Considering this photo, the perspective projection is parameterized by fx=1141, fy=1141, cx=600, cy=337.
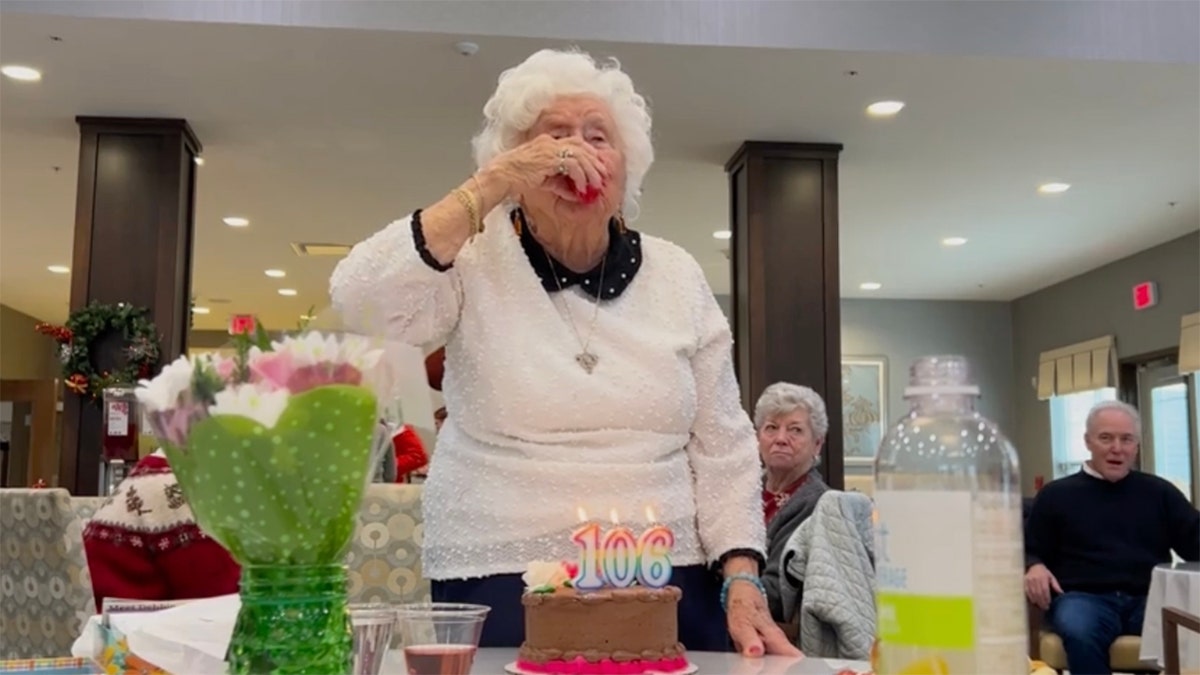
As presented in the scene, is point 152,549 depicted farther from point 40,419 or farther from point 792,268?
point 40,419

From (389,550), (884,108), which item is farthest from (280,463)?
(884,108)

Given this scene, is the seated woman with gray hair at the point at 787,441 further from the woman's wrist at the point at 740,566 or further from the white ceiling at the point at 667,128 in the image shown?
the woman's wrist at the point at 740,566

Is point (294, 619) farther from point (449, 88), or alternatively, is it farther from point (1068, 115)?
point (1068, 115)

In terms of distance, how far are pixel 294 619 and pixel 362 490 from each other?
9 centimetres

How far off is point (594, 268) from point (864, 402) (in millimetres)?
9257

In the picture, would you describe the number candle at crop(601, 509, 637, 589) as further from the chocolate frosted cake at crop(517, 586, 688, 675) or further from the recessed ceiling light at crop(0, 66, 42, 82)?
the recessed ceiling light at crop(0, 66, 42, 82)

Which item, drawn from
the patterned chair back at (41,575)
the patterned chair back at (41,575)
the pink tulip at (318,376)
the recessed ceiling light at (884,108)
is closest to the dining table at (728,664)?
the pink tulip at (318,376)

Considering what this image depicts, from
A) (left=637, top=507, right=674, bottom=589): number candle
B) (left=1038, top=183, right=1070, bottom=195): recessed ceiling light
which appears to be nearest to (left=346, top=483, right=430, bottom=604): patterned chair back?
(left=637, top=507, right=674, bottom=589): number candle

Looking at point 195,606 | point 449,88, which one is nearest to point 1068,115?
point 449,88

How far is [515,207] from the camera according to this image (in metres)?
1.53

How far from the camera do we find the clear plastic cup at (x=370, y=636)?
883mm

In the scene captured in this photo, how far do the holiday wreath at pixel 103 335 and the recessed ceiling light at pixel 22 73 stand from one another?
1.09 metres

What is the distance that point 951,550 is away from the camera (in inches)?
27.7

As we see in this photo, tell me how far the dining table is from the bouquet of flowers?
0.32m
